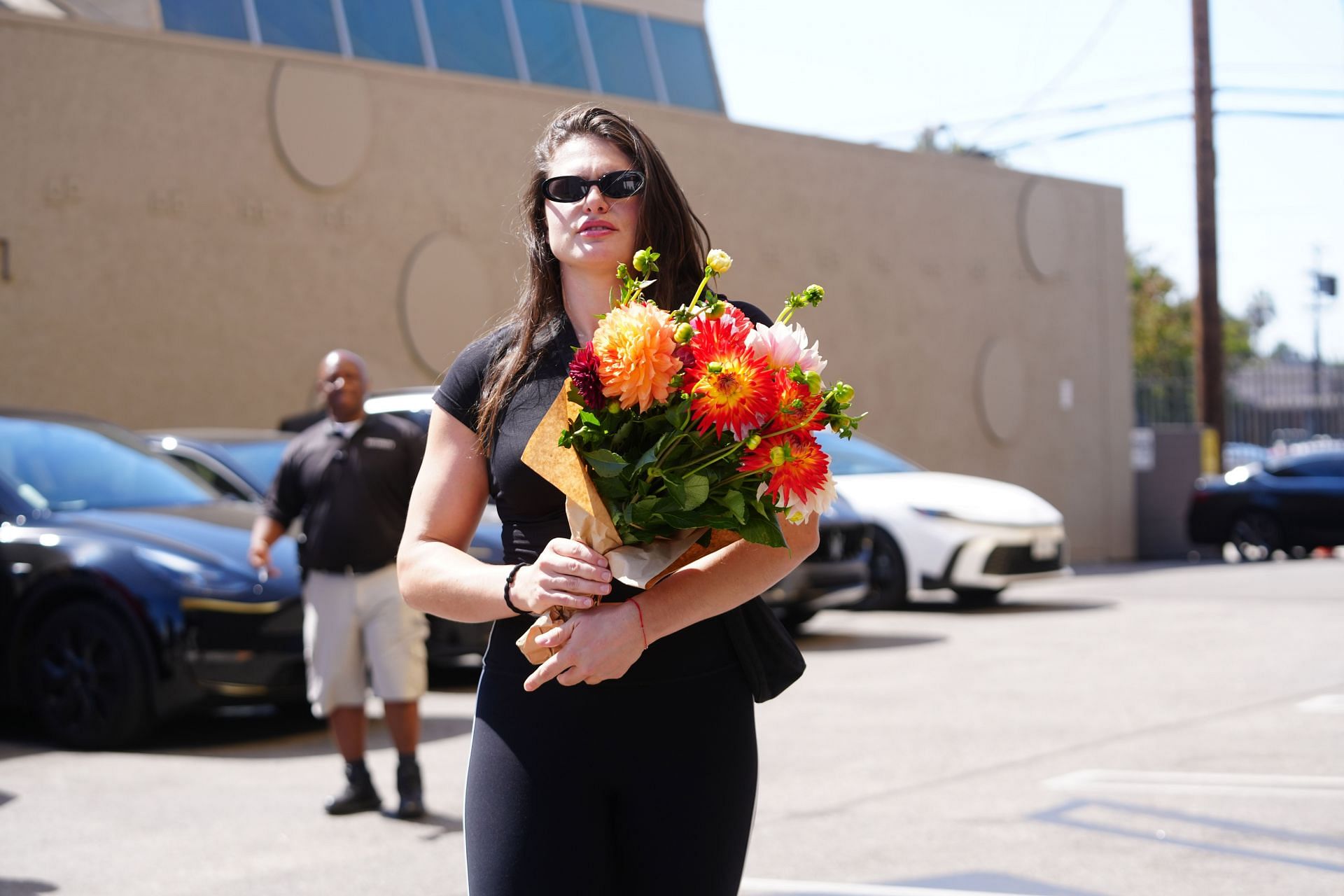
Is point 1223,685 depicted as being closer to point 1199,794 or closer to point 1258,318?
point 1199,794

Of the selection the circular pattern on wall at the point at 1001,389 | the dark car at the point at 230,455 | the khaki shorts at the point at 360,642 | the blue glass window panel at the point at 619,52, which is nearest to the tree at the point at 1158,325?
the circular pattern on wall at the point at 1001,389

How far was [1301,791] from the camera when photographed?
6.56m

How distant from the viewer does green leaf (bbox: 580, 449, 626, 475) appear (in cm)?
235

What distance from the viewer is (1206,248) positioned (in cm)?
2345

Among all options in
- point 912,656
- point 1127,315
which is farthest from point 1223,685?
point 1127,315

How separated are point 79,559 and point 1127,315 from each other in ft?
63.4

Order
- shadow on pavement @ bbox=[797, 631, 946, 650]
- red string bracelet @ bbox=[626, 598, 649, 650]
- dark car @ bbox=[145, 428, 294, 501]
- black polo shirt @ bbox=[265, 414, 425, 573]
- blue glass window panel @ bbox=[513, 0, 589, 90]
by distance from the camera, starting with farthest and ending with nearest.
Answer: blue glass window panel @ bbox=[513, 0, 589, 90]
shadow on pavement @ bbox=[797, 631, 946, 650]
dark car @ bbox=[145, 428, 294, 501]
black polo shirt @ bbox=[265, 414, 425, 573]
red string bracelet @ bbox=[626, 598, 649, 650]

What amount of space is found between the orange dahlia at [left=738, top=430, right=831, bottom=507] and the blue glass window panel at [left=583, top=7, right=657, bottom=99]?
1697 centimetres

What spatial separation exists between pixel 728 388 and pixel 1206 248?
2272cm

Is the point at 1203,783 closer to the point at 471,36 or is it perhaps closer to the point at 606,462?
the point at 606,462

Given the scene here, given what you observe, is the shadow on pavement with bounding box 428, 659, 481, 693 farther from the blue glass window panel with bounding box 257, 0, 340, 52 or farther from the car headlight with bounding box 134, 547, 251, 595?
the blue glass window panel with bounding box 257, 0, 340, 52

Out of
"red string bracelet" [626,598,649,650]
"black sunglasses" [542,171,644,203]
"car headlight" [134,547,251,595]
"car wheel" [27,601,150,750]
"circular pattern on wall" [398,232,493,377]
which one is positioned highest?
"circular pattern on wall" [398,232,493,377]

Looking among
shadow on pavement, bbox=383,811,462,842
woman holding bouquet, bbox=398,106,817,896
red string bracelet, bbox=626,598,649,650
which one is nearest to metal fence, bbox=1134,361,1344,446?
shadow on pavement, bbox=383,811,462,842

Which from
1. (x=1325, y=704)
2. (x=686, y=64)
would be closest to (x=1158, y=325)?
(x=686, y=64)
